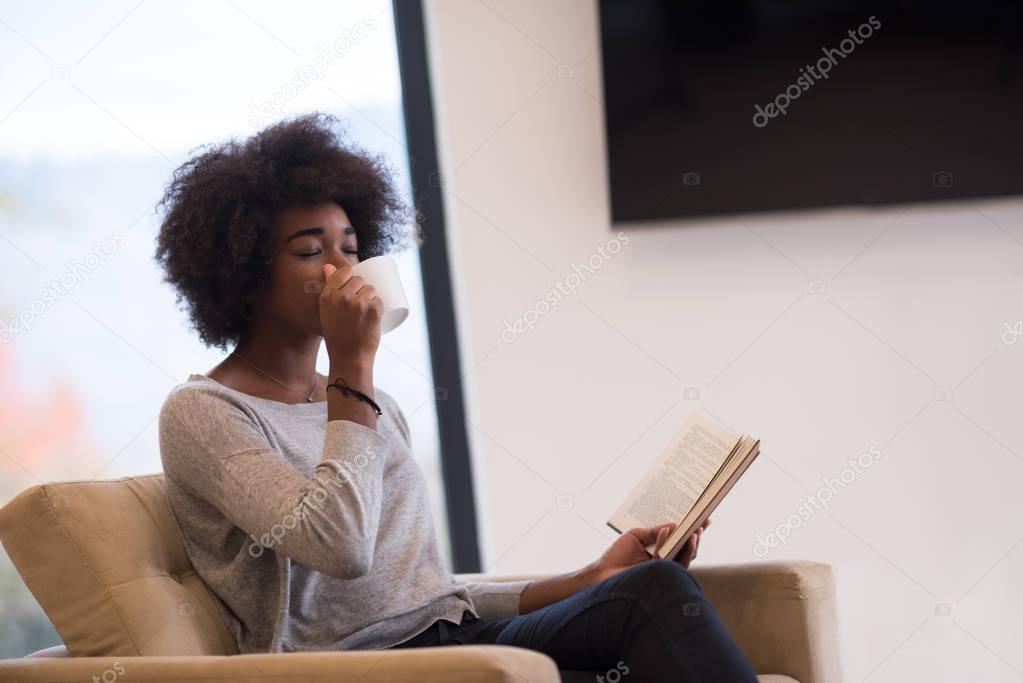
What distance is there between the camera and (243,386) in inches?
64.7

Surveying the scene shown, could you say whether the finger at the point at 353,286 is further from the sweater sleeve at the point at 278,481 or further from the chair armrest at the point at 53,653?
the chair armrest at the point at 53,653

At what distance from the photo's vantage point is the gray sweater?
1.42 m

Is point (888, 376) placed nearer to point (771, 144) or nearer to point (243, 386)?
point (771, 144)

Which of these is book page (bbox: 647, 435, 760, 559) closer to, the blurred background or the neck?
the neck

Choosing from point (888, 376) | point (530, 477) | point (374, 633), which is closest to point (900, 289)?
point (888, 376)

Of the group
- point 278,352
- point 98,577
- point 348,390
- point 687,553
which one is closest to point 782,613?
point 687,553

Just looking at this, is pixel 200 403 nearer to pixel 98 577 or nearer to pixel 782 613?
pixel 98 577

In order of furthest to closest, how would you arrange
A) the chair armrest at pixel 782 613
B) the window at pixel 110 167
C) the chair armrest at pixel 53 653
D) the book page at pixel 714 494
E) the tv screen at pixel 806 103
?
the window at pixel 110 167 → the tv screen at pixel 806 103 → the chair armrest at pixel 782 613 → the book page at pixel 714 494 → the chair armrest at pixel 53 653

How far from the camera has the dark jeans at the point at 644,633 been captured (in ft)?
4.52

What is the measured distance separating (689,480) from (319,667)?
666 mm

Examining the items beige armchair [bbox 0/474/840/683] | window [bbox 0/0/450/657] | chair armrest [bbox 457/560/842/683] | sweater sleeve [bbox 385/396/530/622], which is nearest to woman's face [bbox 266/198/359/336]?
beige armchair [bbox 0/474/840/683]

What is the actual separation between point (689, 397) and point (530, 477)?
0.47 m

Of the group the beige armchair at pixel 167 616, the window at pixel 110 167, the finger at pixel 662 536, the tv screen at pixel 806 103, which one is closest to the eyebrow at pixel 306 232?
the beige armchair at pixel 167 616

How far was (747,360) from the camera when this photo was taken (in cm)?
274
